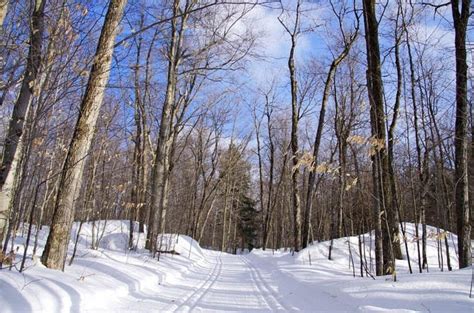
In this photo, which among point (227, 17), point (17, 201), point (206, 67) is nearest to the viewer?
point (17, 201)

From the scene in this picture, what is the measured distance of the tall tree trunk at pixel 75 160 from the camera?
18.5ft

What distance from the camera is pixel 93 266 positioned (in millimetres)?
6867

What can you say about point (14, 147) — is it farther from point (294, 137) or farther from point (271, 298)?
point (294, 137)

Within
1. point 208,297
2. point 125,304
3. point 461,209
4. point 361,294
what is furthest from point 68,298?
point 461,209

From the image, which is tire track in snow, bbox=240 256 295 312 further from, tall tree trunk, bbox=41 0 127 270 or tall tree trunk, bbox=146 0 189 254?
tall tree trunk, bbox=146 0 189 254

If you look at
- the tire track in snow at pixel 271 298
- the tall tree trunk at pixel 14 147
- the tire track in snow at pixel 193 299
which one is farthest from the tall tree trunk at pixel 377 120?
the tall tree trunk at pixel 14 147

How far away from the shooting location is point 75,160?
19.0ft

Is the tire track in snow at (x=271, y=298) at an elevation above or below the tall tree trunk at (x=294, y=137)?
below

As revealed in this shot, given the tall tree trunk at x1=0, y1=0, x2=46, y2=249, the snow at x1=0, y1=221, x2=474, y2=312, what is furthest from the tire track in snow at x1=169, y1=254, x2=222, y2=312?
the tall tree trunk at x1=0, y1=0, x2=46, y2=249

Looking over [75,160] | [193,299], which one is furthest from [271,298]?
[75,160]

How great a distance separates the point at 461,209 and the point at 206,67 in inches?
408

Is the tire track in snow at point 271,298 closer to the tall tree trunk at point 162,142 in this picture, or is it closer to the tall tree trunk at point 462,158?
the tall tree trunk at point 462,158

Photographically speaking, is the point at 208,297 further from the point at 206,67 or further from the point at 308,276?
the point at 206,67

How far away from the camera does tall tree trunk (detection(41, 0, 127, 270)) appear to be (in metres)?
5.63
